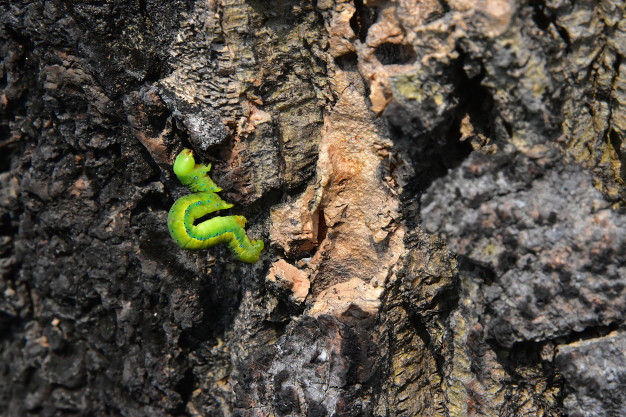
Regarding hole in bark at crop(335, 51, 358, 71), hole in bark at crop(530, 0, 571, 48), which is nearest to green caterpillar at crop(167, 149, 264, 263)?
hole in bark at crop(335, 51, 358, 71)

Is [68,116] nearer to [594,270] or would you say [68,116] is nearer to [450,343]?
[450,343]

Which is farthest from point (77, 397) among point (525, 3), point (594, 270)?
point (525, 3)

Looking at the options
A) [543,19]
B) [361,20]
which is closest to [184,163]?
[361,20]

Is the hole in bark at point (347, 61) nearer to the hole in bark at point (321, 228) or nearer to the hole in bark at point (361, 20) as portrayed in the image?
the hole in bark at point (361, 20)

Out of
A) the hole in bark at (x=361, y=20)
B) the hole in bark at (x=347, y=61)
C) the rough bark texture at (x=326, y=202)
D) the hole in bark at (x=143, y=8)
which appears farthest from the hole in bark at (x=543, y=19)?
the hole in bark at (x=143, y=8)

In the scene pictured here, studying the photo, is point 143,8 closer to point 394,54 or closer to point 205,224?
point 205,224

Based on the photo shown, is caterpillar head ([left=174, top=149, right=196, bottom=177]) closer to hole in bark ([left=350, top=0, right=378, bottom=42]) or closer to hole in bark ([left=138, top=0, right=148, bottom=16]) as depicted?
hole in bark ([left=138, top=0, right=148, bottom=16])
